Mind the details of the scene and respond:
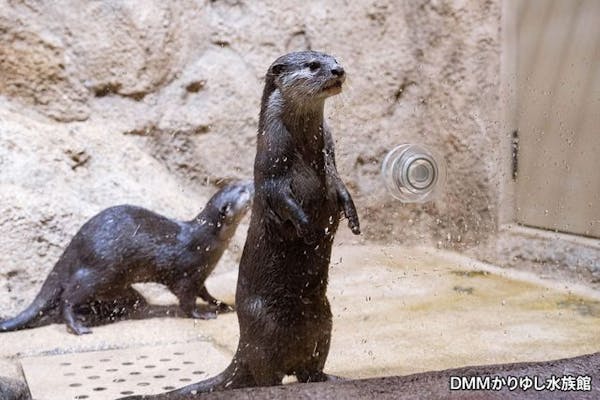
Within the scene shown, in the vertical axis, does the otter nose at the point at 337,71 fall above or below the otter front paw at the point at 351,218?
above

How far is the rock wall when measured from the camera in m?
1.87

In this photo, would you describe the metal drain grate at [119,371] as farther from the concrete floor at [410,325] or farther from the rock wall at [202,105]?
the rock wall at [202,105]

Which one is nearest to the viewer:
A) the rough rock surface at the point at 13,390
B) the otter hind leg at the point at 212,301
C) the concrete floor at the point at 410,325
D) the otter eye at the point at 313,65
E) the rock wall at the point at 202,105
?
the rough rock surface at the point at 13,390

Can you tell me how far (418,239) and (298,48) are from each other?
1.58 feet

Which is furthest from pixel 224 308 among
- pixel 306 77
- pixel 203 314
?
pixel 306 77

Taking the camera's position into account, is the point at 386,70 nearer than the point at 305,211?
No

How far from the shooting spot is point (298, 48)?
1.84 metres

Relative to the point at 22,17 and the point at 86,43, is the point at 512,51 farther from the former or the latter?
the point at 22,17

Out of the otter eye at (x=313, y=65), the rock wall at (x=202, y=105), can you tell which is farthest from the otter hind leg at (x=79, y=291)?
the otter eye at (x=313, y=65)

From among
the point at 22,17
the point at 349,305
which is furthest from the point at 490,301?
the point at 22,17

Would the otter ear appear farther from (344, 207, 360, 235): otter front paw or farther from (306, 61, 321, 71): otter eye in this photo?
(344, 207, 360, 235): otter front paw

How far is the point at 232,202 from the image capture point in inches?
83.0

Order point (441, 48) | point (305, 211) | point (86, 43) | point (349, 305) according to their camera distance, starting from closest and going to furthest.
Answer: point (305, 211) < point (349, 305) < point (441, 48) < point (86, 43)

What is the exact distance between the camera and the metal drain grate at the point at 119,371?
4.26 ft
